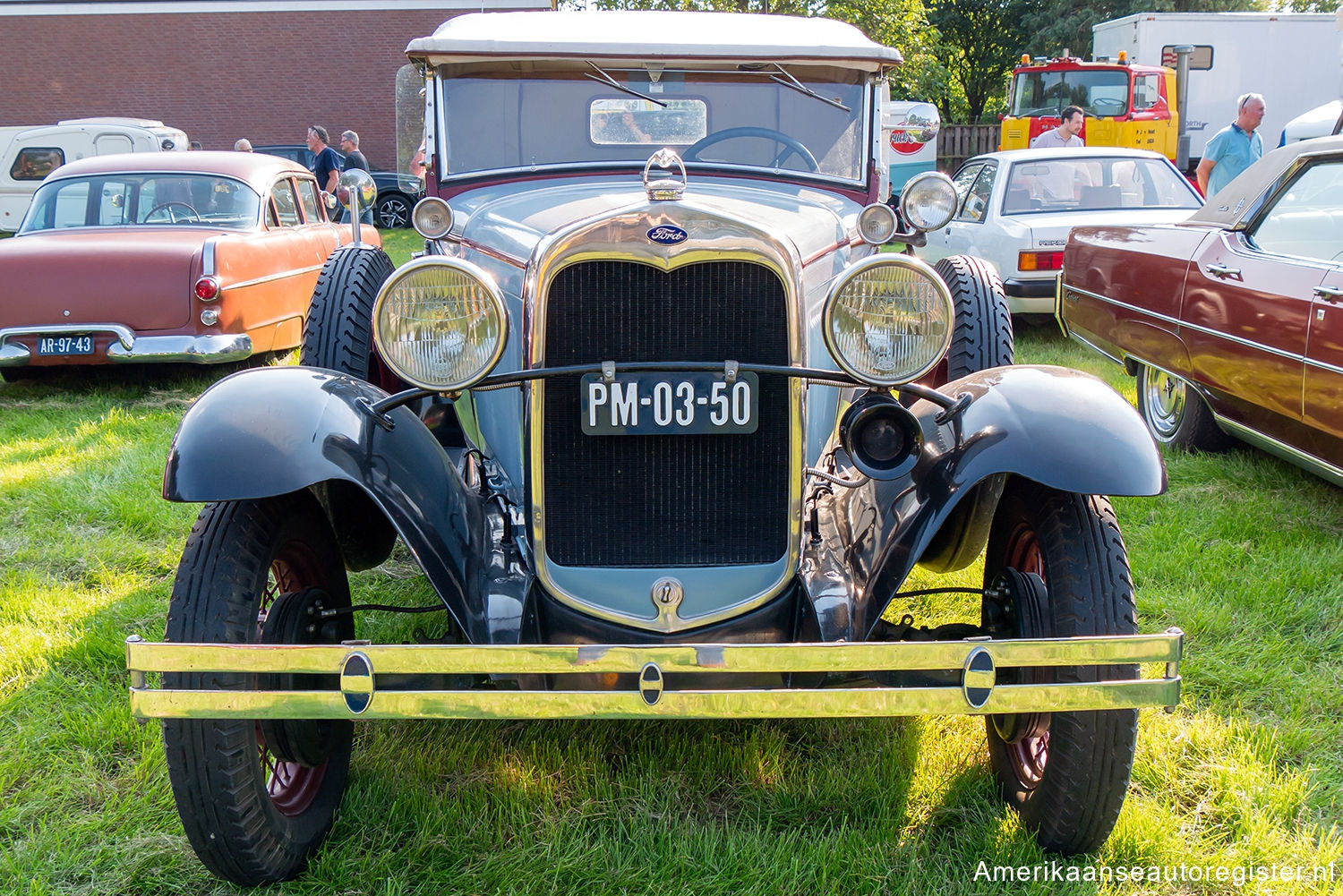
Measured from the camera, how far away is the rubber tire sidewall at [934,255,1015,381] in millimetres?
3623

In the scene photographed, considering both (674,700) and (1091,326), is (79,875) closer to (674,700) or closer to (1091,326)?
(674,700)

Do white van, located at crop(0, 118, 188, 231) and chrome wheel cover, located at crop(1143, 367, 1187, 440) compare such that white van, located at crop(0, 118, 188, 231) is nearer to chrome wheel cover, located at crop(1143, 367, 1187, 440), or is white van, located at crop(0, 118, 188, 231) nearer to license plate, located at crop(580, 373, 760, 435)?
chrome wheel cover, located at crop(1143, 367, 1187, 440)

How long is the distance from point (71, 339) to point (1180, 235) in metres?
6.56

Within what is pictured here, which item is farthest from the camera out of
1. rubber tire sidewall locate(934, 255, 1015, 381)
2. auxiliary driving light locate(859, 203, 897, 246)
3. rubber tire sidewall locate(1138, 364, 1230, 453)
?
rubber tire sidewall locate(1138, 364, 1230, 453)

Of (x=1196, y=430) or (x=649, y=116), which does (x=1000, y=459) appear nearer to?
(x=649, y=116)

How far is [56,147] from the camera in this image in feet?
48.6

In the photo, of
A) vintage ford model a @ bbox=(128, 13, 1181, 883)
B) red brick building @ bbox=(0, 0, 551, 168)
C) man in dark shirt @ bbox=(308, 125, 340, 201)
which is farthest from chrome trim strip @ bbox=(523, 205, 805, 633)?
red brick building @ bbox=(0, 0, 551, 168)

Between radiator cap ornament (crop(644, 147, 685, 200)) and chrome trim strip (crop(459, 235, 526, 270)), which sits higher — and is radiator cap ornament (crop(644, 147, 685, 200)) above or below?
above

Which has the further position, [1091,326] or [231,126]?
[231,126]

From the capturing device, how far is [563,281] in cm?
233

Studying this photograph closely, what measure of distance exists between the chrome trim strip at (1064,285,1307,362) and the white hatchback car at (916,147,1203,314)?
5.84ft

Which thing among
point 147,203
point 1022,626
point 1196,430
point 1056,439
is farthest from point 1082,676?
point 147,203

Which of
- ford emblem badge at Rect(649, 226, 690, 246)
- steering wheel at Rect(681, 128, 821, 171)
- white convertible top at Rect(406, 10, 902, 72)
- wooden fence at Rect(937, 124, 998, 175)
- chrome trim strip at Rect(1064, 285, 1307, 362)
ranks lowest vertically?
chrome trim strip at Rect(1064, 285, 1307, 362)

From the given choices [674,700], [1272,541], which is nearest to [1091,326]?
[1272,541]
